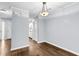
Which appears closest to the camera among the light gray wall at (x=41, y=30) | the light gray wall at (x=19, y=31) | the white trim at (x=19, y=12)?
the white trim at (x=19, y=12)

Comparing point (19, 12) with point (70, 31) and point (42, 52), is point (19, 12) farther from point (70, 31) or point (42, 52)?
point (70, 31)

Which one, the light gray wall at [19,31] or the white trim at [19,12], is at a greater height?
the white trim at [19,12]

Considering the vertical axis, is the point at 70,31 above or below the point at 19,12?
below

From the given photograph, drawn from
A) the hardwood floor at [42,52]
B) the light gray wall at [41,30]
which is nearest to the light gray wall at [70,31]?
the hardwood floor at [42,52]

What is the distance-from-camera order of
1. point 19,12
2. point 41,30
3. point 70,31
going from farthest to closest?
point 41,30 < point 19,12 < point 70,31

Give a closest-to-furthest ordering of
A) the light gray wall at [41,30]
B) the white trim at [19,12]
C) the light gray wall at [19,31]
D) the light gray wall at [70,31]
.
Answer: the light gray wall at [70,31] → the white trim at [19,12] → the light gray wall at [19,31] → the light gray wall at [41,30]

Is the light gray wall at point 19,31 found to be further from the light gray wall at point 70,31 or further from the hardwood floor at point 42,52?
the light gray wall at point 70,31

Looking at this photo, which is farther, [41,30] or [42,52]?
[41,30]

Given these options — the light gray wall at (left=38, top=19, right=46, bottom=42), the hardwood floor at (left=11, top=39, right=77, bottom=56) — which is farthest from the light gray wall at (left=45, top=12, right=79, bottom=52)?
the light gray wall at (left=38, top=19, right=46, bottom=42)

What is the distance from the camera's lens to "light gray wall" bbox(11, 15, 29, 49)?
2367mm

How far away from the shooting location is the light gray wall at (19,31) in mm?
2367

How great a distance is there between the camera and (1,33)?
3.82m

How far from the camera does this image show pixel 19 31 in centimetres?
249

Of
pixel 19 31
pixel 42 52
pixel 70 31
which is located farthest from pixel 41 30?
pixel 70 31
